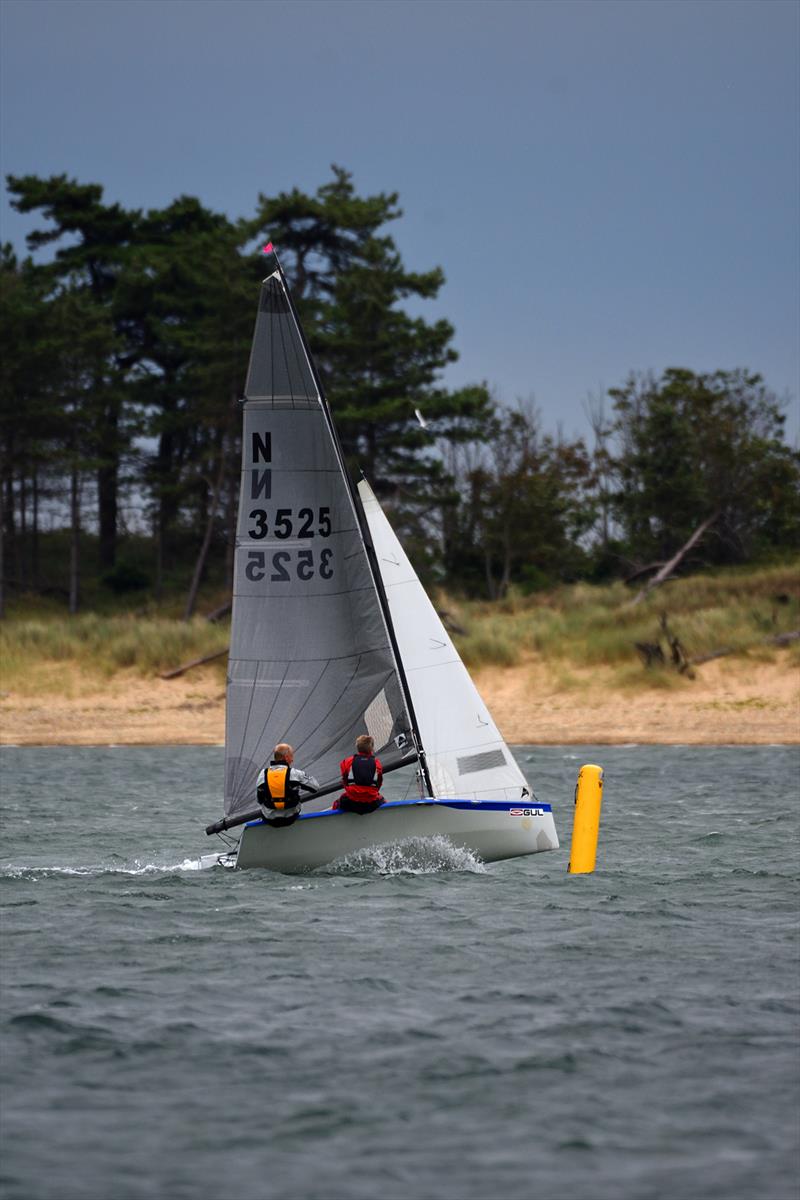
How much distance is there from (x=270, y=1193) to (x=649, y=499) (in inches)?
1821

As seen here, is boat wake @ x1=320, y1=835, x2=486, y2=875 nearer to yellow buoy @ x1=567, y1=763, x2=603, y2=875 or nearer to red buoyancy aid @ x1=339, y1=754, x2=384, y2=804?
red buoyancy aid @ x1=339, y1=754, x2=384, y2=804

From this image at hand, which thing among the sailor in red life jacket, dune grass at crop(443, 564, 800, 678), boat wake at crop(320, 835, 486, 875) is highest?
dune grass at crop(443, 564, 800, 678)

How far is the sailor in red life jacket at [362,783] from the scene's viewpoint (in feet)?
50.9

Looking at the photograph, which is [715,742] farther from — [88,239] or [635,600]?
[88,239]

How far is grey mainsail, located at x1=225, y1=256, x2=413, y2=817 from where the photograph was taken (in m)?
16.5

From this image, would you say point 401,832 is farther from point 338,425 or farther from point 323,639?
point 338,425

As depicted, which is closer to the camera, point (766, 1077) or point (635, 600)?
point (766, 1077)

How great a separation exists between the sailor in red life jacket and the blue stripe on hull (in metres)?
0.13

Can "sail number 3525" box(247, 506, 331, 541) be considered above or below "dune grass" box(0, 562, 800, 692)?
above

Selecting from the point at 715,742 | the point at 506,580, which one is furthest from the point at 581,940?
the point at 506,580

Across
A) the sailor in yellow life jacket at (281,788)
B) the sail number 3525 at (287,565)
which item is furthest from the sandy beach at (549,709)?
the sailor in yellow life jacket at (281,788)

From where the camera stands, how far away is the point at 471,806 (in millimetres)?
15812

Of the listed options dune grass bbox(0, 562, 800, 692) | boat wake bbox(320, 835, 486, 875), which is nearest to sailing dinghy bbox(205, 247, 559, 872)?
boat wake bbox(320, 835, 486, 875)

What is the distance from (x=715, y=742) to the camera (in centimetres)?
3269
